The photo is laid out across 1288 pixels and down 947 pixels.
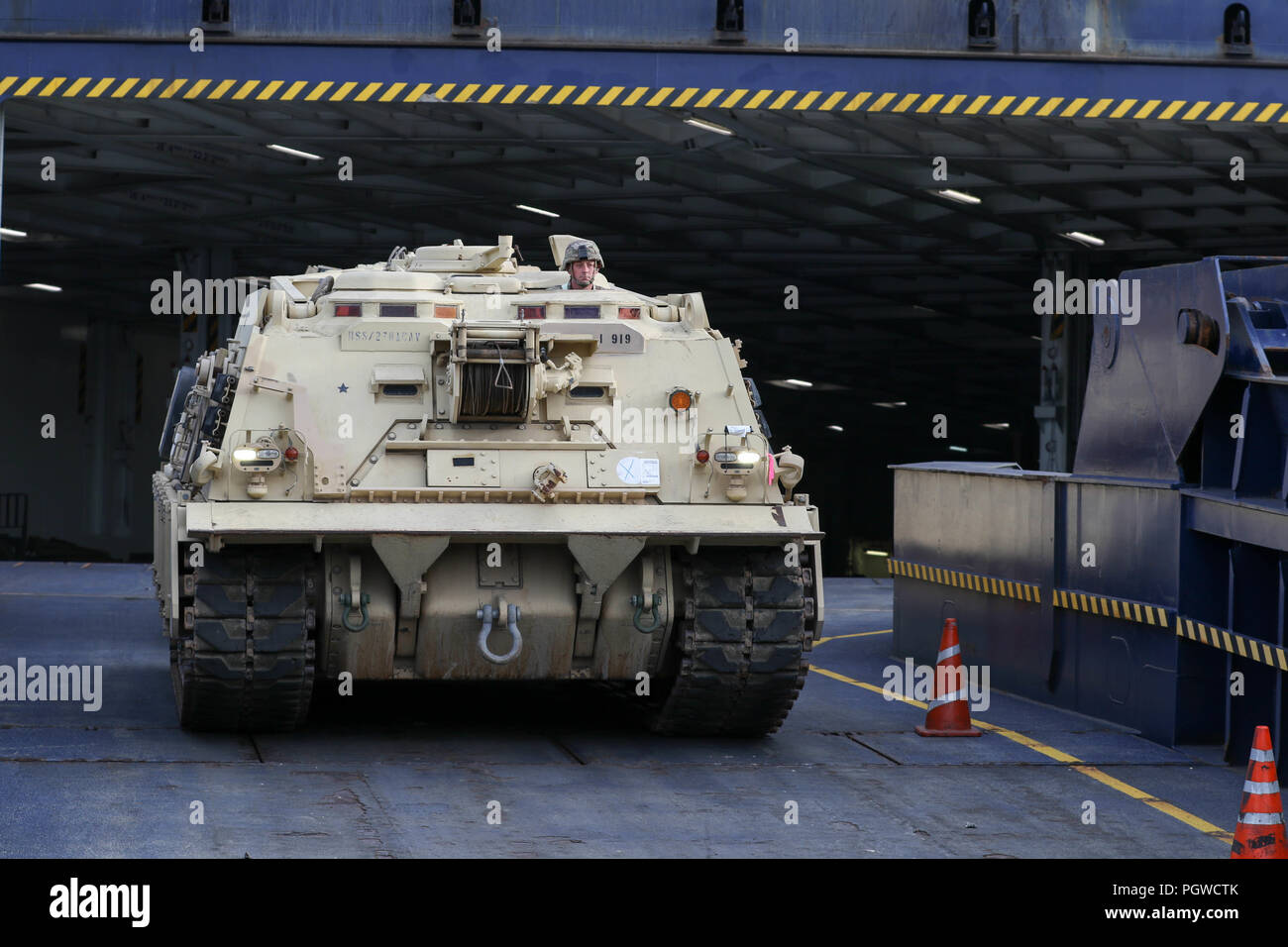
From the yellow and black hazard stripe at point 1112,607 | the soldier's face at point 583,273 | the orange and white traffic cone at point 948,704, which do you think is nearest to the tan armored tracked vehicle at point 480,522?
the soldier's face at point 583,273

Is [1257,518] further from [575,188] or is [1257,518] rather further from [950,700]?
[575,188]

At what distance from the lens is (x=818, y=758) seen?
11039 mm

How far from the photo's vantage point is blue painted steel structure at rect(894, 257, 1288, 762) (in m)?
11.0

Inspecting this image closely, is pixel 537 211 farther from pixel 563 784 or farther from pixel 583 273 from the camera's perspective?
pixel 563 784

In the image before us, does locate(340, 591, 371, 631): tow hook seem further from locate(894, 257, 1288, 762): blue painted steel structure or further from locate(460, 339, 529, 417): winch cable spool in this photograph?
locate(894, 257, 1288, 762): blue painted steel structure

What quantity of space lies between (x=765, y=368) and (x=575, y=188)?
750 inches

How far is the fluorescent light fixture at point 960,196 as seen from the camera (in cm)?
2348

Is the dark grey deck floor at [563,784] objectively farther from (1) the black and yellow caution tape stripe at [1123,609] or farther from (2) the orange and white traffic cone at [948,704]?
(1) the black and yellow caution tape stripe at [1123,609]

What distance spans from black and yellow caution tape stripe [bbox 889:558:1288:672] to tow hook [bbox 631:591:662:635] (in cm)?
323

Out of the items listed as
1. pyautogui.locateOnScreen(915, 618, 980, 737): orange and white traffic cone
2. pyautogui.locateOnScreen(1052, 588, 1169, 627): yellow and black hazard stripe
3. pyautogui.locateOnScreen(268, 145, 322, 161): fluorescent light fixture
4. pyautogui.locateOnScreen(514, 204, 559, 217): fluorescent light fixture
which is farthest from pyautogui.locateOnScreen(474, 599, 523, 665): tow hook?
pyautogui.locateOnScreen(514, 204, 559, 217): fluorescent light fixture

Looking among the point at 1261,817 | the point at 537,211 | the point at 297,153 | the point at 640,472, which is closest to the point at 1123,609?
the point at 640,472

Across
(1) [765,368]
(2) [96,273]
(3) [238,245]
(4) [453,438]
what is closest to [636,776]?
(4) [453,438]

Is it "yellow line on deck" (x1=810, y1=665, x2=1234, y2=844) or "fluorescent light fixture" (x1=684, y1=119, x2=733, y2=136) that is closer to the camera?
"yellow line on deck" (x1=810, y1=665, x2=1234, y2=844)

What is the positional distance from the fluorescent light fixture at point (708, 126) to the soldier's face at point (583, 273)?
763 cm
